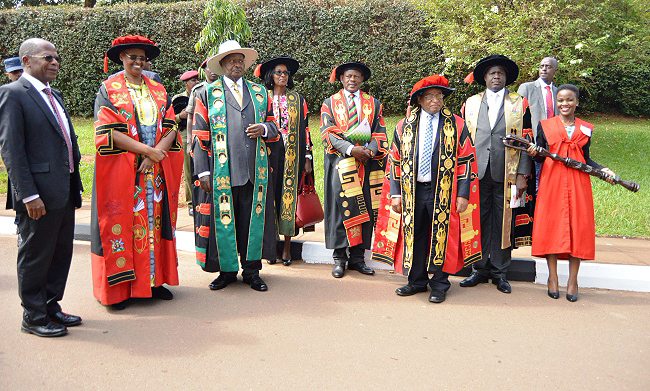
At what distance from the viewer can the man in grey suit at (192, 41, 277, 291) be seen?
206 inches

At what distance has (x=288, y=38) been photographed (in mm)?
16141

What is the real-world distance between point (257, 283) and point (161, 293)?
34.7 inches

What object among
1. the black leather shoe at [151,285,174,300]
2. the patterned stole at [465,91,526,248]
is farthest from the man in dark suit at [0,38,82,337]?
the patterned stole at [465,91,526,248]

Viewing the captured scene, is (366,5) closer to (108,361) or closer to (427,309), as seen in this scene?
(427,309)

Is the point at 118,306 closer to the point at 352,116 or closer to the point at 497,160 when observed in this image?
the point at 352,116

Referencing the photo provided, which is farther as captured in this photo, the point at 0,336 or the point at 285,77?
the point at 285,77

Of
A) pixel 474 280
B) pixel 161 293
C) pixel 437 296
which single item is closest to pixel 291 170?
pixel 161 293

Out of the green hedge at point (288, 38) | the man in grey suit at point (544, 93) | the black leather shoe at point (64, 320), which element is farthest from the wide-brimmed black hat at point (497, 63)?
the green hedge at point (288, 38)

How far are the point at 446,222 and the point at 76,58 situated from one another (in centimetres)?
1552

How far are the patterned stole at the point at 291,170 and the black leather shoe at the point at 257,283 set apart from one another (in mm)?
813

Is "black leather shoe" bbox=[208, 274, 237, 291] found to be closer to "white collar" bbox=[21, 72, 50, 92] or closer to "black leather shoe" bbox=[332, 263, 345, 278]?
"black leather shoe" bbox=[332, 263, 345, 278]

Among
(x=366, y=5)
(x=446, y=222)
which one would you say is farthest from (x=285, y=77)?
(x=366, y=5)

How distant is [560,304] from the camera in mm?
5129

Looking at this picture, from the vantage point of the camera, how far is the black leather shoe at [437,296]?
16.8 feet
